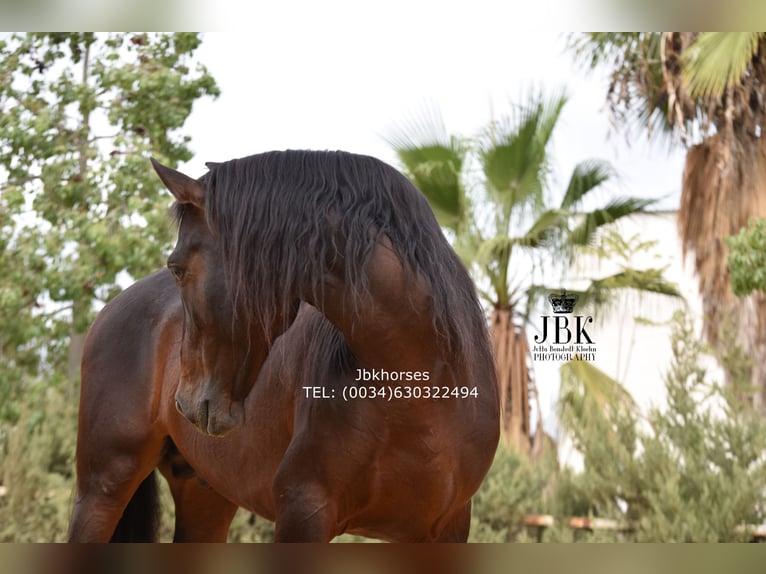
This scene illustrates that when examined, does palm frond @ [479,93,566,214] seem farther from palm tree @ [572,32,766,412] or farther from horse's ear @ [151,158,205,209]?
horse's ear @ [151,158,205,209]

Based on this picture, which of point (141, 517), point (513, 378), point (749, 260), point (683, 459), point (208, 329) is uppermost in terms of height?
point (749, 260)

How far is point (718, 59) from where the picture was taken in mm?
5570

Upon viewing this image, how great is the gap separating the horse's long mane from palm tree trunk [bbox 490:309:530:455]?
3.81 m

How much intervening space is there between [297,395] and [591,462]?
3.77 m

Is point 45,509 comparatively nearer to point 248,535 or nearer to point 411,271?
point 248,535

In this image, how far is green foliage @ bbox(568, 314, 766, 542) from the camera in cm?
534

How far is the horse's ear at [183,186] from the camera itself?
209 cm

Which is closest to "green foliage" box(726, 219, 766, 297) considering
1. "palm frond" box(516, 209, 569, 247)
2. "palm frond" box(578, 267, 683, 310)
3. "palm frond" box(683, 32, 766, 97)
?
"palm frond" box(578, 267, 683, 310)

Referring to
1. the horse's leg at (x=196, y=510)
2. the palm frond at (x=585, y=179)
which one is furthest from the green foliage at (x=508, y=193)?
the horse's leg at (x=196, y=510)

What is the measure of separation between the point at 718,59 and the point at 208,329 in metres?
4.59

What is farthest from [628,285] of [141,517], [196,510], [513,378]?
[141,517]

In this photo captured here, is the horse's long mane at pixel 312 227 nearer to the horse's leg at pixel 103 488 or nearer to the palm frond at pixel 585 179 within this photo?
the horse's leg at pixel 103 488

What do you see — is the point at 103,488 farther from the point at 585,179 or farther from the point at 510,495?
the point at 585,179
